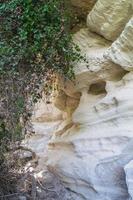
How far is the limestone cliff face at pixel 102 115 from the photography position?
3.33 metres

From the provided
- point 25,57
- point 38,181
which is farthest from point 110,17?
point 38,181

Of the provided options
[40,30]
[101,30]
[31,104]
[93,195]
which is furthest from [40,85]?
[93,195]

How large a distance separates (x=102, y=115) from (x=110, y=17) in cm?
81

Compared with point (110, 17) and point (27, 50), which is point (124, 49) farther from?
point (27, 50)

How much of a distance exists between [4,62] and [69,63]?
57 cm

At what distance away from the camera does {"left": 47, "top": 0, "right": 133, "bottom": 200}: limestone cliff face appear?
10.9 ft

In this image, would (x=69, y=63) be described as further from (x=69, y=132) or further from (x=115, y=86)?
(x=69, y=132)

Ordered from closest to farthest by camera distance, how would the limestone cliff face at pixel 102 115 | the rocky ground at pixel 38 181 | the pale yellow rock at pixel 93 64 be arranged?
1. the limestone cliff face at pixel 102 115
2. the pale yellow rock at pixel 93 64
3. the rocky ground at pixel 38 181

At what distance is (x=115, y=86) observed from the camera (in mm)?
3521

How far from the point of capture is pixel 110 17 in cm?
365

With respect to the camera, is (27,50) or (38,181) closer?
(27,50)

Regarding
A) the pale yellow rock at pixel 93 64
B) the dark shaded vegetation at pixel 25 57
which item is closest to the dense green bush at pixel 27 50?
the dark shaded vegetation at pixel 25 57

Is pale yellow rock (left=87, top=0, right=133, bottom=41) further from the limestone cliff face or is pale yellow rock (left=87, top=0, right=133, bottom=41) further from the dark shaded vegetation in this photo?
the dark shaded vegetation

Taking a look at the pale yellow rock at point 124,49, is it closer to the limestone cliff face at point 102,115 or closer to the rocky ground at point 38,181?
the limestone cliff face at point 102,115
